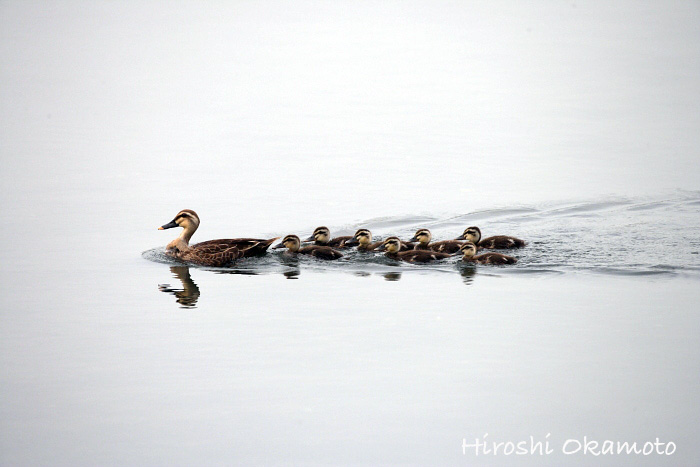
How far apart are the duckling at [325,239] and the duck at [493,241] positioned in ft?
4.52

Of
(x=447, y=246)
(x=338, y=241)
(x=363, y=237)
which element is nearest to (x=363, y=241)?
(x=363, y=237)

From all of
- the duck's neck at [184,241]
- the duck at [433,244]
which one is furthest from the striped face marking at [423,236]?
the duck's neck at [184,241]

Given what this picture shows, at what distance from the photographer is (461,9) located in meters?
34.3

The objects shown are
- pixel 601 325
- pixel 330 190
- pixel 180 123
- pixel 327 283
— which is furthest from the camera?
pixel 180 123

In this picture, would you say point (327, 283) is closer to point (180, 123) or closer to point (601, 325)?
point (601, 325)

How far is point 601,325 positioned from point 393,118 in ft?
40.2

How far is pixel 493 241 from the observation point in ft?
37.8

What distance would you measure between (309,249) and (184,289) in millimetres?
1781

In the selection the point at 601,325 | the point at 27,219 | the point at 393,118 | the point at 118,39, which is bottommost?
the point at 601,325

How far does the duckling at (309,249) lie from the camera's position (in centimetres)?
1126

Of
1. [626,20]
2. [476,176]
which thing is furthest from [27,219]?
[626,20]

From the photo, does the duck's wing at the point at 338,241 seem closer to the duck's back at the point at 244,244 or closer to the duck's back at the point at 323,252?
the duck's back at the point at 323,252

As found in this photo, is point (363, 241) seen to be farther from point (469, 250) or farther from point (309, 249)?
point (469, 250)

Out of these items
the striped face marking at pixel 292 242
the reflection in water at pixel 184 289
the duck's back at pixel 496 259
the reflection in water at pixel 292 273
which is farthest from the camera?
the striped face marking at pixel 292 242
